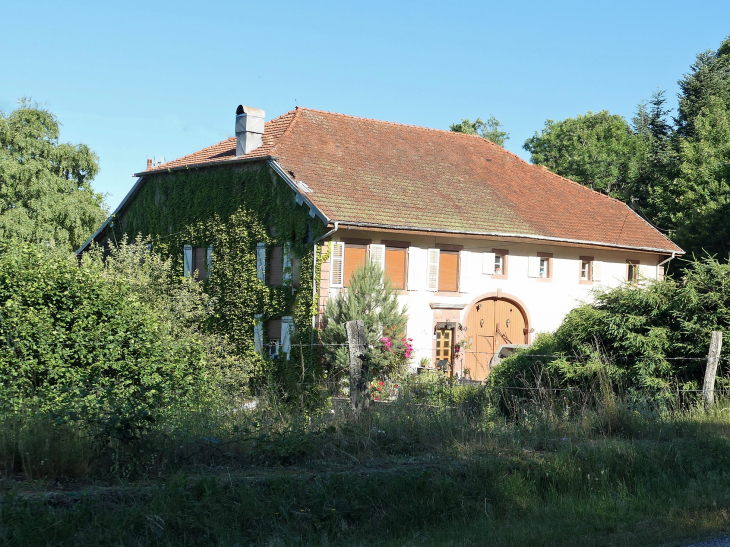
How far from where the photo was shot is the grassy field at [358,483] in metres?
6.47

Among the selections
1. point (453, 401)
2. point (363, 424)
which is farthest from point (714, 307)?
point (363, 424)

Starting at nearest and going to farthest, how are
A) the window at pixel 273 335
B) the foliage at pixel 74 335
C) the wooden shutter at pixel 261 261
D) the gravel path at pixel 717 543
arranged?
the gravel path at pixel 717 543 < the foliage at pixel 74 335 < the window at pixel 273 335 < the wooden shutter at pixel 261 261

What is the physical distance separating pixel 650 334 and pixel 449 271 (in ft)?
45.8

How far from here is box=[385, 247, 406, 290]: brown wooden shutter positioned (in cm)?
2559

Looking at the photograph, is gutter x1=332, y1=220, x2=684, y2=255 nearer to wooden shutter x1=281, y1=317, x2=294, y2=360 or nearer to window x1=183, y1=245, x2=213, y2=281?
wooden shutter x1=281, y1=317, x2=294, y2=360

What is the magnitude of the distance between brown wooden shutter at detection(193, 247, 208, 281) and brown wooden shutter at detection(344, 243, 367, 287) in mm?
5936

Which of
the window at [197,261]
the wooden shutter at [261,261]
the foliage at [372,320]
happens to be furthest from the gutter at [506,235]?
the window at [197,261]

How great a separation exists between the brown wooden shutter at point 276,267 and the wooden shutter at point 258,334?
1.25m

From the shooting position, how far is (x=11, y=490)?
6.53 metres

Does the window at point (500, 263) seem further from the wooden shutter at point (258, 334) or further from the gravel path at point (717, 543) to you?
the gravel path at point (717, 543)

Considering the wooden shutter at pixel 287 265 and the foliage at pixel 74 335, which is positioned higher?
the wooden shutter at pixel 287 265

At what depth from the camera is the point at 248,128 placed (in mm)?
27562

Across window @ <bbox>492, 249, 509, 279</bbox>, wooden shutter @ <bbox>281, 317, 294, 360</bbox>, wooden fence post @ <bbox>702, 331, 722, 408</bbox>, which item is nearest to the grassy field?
wooden fence post @ <bbox>702, 331, 722, 408</bbox>

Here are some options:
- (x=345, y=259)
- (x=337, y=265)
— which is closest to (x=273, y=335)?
(x=337, y=265)
